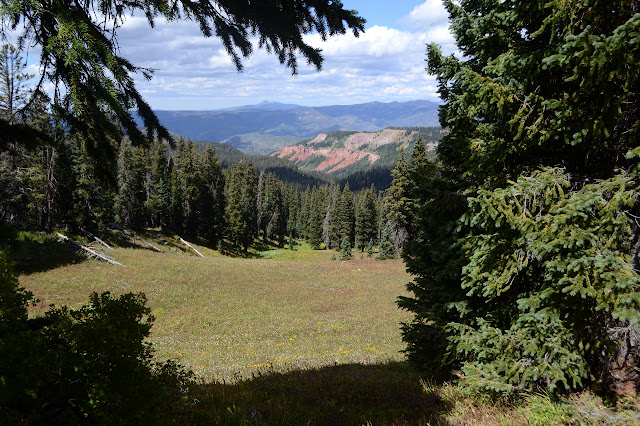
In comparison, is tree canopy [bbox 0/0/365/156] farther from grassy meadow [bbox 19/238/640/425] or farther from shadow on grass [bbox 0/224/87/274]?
shadow on grass [bbox 0/224/87/274]

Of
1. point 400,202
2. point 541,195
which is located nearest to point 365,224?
point 400,202

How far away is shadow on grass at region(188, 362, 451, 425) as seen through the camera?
5.58 meters

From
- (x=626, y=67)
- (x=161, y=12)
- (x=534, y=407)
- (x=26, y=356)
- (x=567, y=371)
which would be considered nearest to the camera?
(x=26, y=356)

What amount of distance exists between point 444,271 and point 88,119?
6360 mm

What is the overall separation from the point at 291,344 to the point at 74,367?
1191cm

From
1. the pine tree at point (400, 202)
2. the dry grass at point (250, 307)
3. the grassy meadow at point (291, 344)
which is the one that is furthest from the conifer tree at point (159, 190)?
the pine tree at point (400, 202)

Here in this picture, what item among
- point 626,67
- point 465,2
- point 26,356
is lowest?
point 26,356

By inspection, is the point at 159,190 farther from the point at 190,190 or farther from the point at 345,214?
the point at 345,214

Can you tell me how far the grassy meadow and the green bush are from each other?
3.70 feet

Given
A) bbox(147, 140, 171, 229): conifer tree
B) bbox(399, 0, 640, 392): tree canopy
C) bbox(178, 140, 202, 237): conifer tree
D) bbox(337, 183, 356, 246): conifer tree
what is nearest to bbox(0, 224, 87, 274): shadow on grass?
bbox(399, 0, 640, 392): tree canopy

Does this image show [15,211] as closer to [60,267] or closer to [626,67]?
[60,267]

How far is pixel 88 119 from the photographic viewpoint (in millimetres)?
3492

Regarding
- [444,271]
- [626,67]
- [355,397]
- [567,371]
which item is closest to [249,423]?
[355,397]

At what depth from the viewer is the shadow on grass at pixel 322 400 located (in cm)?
558
